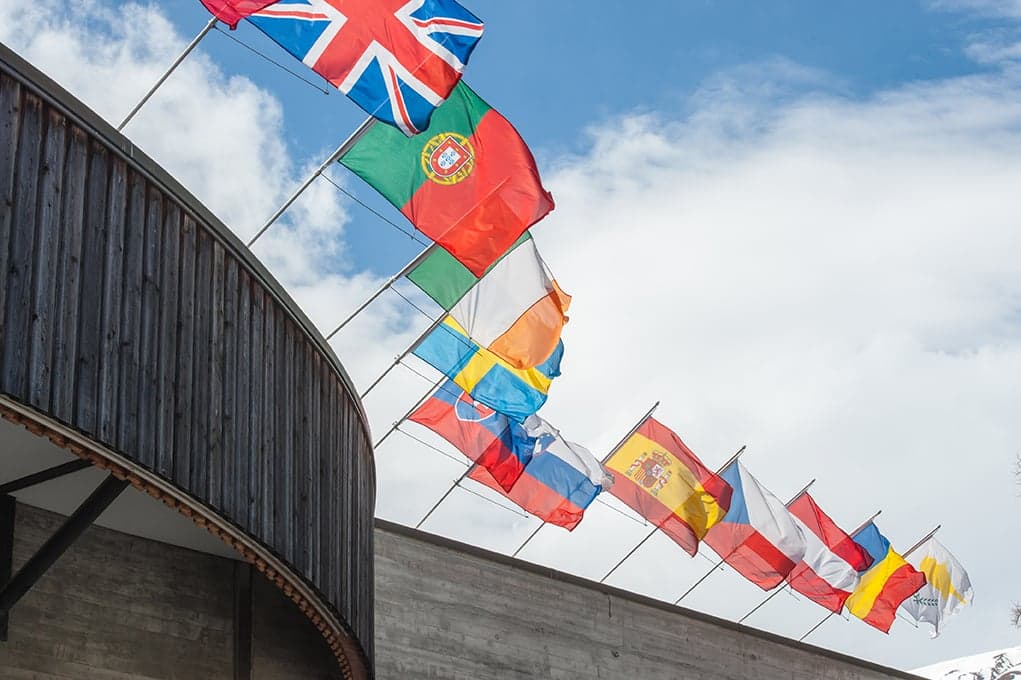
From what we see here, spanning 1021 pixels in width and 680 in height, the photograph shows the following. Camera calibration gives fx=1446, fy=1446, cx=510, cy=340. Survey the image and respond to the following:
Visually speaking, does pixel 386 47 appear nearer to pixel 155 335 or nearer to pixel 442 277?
pixel 442 277

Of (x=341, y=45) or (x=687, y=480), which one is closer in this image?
(x=341, y=45)

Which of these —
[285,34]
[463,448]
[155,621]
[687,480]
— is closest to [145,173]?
[155,621]

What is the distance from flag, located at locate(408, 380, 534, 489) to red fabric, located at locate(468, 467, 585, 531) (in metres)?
0.86

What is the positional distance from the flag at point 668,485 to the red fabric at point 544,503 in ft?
3.62

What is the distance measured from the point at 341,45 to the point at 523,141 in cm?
298

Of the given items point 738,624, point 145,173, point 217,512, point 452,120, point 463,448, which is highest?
point 452,120

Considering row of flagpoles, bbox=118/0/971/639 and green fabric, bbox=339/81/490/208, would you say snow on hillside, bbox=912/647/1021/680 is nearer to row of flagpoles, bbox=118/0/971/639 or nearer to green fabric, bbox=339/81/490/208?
row of flagpoles, bbox=118/0/971/639

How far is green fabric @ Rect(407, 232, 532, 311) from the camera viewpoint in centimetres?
1752

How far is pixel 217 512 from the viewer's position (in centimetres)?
827

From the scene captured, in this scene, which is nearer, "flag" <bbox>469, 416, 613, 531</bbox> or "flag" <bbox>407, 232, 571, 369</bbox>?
"flag" <bbox>407, 232, 571, 369</bbox>

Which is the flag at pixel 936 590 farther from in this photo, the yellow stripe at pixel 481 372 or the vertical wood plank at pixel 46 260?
the vertical wood plank at pixel 46 260

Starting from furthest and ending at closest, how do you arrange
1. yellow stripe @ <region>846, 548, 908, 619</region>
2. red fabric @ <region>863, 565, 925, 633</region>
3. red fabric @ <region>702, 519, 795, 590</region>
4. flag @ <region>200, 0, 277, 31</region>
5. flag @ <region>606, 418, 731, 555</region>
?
red fabric @ <region>863, 565, 925, 633</region>
yellow stripe @ <region>846, 548, 908, 619</region>
red fabric @ <region>702, 519, 795, 590</region>
flag @ <region>606, 418, 731, 555</region>
flag @ <region>200, 0, 277, 31</region>

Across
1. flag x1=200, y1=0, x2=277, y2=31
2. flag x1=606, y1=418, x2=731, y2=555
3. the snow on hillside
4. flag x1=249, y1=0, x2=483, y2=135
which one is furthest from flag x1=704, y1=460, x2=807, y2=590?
the snow on hillside

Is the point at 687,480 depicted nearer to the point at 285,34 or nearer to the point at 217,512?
the point at 285,34
